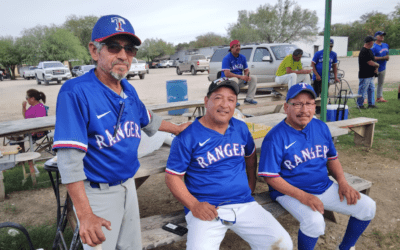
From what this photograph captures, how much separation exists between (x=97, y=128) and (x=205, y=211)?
96cm

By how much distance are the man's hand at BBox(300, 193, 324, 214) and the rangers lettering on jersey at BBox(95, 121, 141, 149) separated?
4.79 ft

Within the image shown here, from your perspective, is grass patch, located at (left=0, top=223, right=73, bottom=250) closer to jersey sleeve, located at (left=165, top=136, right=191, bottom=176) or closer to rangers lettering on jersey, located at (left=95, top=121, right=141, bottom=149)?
jersey sleeve, located at (left=165, top=136, right=191, bottom=176)

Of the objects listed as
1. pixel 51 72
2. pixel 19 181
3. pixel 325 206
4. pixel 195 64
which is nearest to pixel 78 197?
pixel 325 206

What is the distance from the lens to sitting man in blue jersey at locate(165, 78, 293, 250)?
79.4 inches

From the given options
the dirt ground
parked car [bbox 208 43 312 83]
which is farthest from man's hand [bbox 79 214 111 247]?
parked car [bbox 208 43 312 83]

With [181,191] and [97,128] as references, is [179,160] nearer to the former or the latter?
[181,191]

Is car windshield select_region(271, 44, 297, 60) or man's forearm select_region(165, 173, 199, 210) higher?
car windshield select_region(271, 44, 297, 60)

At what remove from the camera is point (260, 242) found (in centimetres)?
204

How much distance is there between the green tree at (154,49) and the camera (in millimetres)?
73250

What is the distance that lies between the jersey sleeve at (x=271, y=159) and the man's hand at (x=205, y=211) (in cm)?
58

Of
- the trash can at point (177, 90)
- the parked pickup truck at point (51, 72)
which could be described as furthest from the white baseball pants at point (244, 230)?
the parked pickup truck at point (51, 72)

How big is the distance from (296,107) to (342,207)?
956mm

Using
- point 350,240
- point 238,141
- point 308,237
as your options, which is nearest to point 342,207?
point 350,240

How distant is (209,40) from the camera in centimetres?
7325
